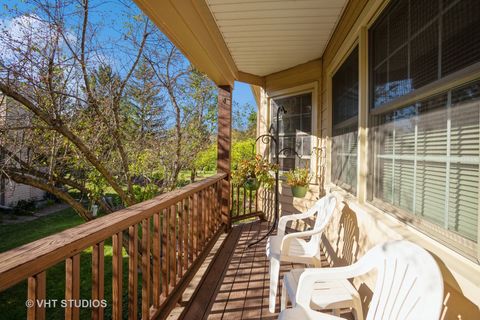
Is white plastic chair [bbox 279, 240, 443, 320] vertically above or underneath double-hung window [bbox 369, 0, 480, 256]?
underneath

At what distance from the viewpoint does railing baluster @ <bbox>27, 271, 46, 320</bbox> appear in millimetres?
797

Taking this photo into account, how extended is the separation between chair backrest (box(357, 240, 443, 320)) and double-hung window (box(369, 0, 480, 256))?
0.17 meters

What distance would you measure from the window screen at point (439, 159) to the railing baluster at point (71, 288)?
61.0 inches

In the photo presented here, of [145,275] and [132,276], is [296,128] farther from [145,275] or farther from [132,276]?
[132,276]

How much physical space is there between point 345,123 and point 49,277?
6101 mm

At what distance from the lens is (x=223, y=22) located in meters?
2.68

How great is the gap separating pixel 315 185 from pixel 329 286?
2.21 m

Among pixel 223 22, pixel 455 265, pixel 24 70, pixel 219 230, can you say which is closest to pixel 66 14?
pixel 24 70

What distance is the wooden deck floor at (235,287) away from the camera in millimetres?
1963

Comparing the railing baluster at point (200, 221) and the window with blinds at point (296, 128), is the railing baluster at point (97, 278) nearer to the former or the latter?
the railing baluster at point (200, 221)

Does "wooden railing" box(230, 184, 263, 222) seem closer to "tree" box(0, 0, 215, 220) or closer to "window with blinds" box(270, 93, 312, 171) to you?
"window with blinds" box(270, 93, 312, 171)

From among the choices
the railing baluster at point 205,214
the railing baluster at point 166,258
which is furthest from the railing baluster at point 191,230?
the railing baluster at point 166,258

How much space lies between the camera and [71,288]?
982mm

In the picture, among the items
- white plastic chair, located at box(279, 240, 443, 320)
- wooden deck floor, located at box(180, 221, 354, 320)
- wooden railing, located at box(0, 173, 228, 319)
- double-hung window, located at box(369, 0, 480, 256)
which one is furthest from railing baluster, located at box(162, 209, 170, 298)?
double-hung window, located at box(369, 0, 480, 256)
